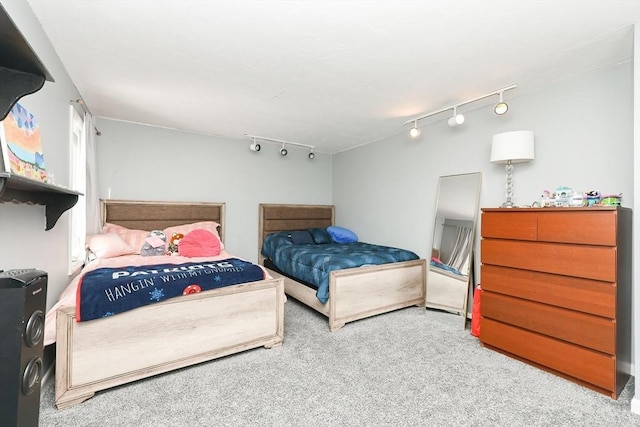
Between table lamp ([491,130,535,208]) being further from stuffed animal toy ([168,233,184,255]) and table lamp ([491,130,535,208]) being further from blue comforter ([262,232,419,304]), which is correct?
stuffed animal toy ([168,233,184,255])

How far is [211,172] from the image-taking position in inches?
166

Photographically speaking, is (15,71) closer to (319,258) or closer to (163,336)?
(163,336)

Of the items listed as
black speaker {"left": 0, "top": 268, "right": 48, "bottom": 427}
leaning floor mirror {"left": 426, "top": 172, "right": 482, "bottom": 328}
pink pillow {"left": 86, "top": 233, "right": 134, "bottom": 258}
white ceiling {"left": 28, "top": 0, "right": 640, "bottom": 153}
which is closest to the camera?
black speaker {"left": 0, "top": 268, "right": 48, "bottom": 427}

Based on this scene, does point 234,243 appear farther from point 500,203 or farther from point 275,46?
point 500,203

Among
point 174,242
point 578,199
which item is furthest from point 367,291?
point 174,242

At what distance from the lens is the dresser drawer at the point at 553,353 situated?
1.89 meters

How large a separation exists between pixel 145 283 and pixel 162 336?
0.39 meters

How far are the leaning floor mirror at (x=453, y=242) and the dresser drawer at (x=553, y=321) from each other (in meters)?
0.67

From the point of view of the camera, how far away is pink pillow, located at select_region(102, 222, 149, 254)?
3307 millimetres

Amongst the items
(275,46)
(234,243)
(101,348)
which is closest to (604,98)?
(275,46)

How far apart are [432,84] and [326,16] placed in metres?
1.28

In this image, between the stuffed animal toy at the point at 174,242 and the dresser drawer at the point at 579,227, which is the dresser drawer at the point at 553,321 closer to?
the dresser drawer at the point at 579,227

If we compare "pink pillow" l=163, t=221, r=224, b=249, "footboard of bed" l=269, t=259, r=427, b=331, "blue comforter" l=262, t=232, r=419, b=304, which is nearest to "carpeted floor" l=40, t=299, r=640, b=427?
"footboard of bed" l=269, t=259, r=427, b=331

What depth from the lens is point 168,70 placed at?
92.8 inches
